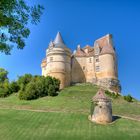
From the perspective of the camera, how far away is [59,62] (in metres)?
70.4

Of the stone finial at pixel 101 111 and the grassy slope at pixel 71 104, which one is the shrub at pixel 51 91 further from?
the stone finial at pixel 101 111

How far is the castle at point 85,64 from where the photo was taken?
7062 cm

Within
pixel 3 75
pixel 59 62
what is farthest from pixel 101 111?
pixel 3 75

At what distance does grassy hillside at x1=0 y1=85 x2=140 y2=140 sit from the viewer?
33688mm

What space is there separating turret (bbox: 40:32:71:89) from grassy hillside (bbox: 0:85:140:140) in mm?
13400

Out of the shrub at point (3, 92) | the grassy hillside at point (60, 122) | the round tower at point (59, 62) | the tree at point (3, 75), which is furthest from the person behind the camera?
the tree at point (3, 75)

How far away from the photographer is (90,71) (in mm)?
75812

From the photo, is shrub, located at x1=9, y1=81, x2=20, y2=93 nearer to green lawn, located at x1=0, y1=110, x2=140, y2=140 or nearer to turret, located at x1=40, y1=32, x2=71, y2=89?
turret, located at x1=40, y1=32, x2=71, y2=89

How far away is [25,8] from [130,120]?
29.7 meters

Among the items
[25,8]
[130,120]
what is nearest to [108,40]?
[130,120]

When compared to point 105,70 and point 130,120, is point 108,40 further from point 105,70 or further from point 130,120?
point 130,120

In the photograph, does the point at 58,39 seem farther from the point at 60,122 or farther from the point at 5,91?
the point at 60,122

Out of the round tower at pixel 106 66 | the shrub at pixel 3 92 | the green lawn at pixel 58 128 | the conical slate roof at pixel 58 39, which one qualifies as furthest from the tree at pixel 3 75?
the green lawn at pixel 58 128

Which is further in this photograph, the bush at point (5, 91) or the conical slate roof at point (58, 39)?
the conical slate roof at point (58, 39)
